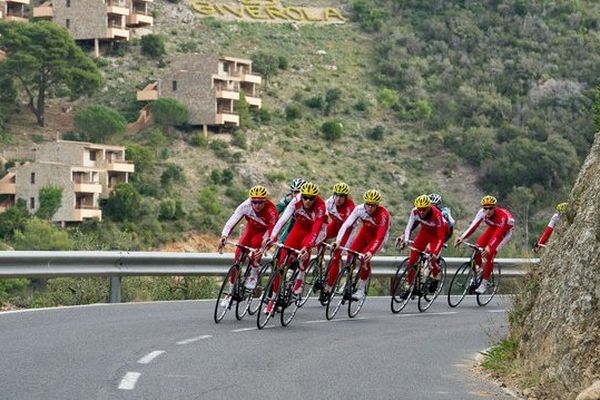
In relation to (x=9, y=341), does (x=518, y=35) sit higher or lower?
higher

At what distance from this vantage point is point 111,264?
23.2m

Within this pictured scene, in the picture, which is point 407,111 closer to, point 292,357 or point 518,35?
point 518,35

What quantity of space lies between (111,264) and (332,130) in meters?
87.9

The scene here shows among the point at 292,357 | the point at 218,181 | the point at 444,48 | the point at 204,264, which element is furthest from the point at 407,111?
the point at 292,357

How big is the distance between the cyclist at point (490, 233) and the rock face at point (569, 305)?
35.9 feet

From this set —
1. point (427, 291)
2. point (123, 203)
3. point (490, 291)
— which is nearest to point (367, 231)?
point (427, 291)

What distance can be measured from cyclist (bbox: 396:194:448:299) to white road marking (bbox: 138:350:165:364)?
8.75 m

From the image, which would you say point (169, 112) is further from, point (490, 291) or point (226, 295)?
point (226, 295)

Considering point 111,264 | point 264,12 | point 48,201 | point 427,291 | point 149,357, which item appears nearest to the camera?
point 149,357

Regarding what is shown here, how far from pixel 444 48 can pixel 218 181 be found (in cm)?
4240

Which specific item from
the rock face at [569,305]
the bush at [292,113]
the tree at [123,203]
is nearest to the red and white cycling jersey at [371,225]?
the rock face at [569,305]

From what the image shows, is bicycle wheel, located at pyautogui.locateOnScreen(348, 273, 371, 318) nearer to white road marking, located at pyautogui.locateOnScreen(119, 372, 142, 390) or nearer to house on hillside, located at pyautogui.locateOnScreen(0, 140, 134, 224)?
white road marking, located at pyautogui.locateOnScreen(119, 372, 142, 390)

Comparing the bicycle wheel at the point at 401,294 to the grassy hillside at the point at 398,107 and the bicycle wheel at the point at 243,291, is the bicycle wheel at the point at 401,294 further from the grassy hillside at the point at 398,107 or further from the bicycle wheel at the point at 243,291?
the grassy hillside at the point at 398,107

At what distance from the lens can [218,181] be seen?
9862 cm
